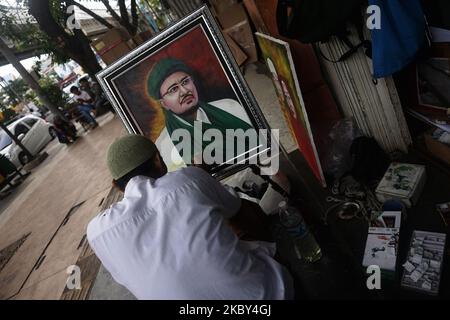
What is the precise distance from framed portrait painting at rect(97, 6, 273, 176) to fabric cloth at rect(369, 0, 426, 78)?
103 centimetres

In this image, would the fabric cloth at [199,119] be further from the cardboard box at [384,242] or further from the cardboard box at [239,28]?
the cardboard box at [239,28]

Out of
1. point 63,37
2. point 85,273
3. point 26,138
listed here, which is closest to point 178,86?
point 85,273

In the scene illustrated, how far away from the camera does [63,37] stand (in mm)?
4758

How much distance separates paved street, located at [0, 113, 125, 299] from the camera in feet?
15.6

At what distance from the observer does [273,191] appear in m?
3.25

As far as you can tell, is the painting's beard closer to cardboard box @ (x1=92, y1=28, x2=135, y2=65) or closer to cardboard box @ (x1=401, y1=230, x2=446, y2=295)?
cardboard box @ (x1=401, y1=230, x2=446, y2=295)

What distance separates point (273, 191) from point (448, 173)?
58.7 inches

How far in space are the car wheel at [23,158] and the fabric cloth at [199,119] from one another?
11.8m

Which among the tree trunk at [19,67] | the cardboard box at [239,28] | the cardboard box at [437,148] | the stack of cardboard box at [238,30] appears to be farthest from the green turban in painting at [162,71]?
the tree trunk at [19,67]

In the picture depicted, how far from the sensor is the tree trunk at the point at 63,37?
4270 millimetres

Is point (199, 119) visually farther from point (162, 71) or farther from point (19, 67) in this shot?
point (19, 67)

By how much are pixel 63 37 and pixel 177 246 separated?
454cm

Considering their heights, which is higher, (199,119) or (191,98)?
(191,98)
